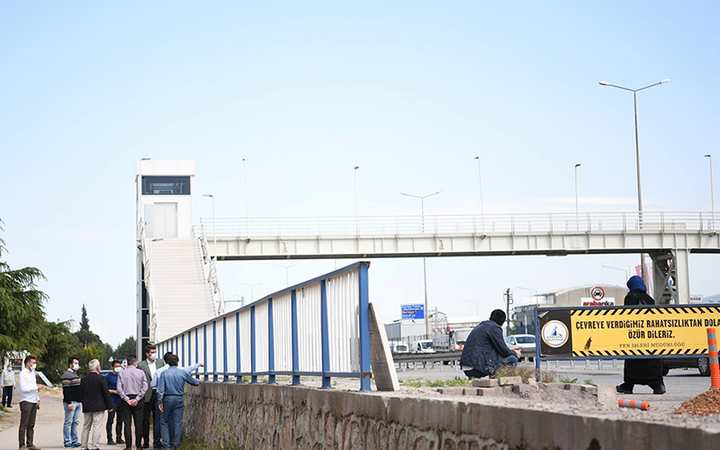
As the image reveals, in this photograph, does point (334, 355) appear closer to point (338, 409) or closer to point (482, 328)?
point (338, 409)

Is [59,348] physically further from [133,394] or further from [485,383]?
[485,383]

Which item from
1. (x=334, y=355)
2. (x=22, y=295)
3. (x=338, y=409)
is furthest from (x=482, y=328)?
(x=22, y=295)

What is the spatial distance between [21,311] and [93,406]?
17.0 m

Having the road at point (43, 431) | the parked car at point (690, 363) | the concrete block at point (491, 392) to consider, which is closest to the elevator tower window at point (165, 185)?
the road at point (43, 431)

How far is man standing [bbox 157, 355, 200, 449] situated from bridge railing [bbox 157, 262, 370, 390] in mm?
757

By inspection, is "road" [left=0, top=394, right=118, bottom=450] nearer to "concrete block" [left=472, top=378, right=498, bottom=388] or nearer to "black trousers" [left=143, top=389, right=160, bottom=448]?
"black trousers" [left=143, top=389, right=160, bottom=448]

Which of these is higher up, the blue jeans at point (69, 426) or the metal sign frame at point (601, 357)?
the metal sign frame at point (601, 357)

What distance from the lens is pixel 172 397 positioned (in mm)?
20000

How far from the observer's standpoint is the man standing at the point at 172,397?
20.0m

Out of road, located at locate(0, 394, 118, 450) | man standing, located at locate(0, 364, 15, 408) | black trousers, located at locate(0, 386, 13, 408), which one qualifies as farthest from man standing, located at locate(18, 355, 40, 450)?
black trousers, located at locate(0, 386, 13, 408)

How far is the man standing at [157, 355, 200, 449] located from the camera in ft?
65.6

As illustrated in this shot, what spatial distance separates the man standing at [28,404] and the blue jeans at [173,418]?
2.90 metres

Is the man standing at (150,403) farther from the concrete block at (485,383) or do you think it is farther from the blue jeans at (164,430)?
the concrete block at (485,383)

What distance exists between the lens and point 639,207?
74500 millimetres
